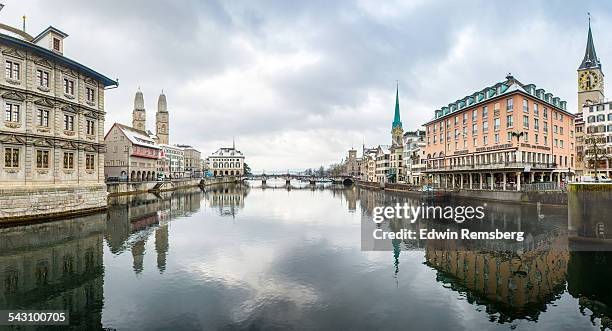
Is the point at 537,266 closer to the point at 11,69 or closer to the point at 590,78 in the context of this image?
the point at 11,69

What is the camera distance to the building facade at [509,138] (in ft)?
207

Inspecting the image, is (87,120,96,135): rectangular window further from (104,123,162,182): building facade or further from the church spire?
the church spire

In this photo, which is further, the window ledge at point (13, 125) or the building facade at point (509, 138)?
the building facade at point (509, 138)

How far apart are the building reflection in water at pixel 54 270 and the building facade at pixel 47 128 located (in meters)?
5.24

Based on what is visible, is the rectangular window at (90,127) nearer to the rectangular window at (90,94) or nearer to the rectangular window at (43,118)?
the rectangular window at (90,94)

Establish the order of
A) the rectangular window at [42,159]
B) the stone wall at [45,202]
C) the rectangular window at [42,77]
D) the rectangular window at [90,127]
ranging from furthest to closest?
the rectangular window at [90,127]
the rectangular window at [42,77]
the rectangular window at [42,159]
the stone wall at [45,202]

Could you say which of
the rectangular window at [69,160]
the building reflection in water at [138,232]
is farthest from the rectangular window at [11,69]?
the building reflection in water at [138,232]

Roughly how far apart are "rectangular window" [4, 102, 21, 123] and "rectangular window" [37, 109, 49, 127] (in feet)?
6.79

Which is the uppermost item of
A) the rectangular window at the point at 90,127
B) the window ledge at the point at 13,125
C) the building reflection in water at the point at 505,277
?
the rectangular window at the point at 90,127

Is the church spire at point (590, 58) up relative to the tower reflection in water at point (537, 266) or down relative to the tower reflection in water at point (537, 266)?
up

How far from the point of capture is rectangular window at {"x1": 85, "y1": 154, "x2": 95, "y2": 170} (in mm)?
43750

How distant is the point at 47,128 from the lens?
37.4 metres

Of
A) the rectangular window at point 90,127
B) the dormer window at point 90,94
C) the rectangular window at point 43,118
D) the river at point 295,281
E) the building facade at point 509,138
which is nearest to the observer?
the river at point 295,281

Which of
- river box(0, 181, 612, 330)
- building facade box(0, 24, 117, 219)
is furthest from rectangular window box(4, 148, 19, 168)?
river box(0, 181, 612, 330)
